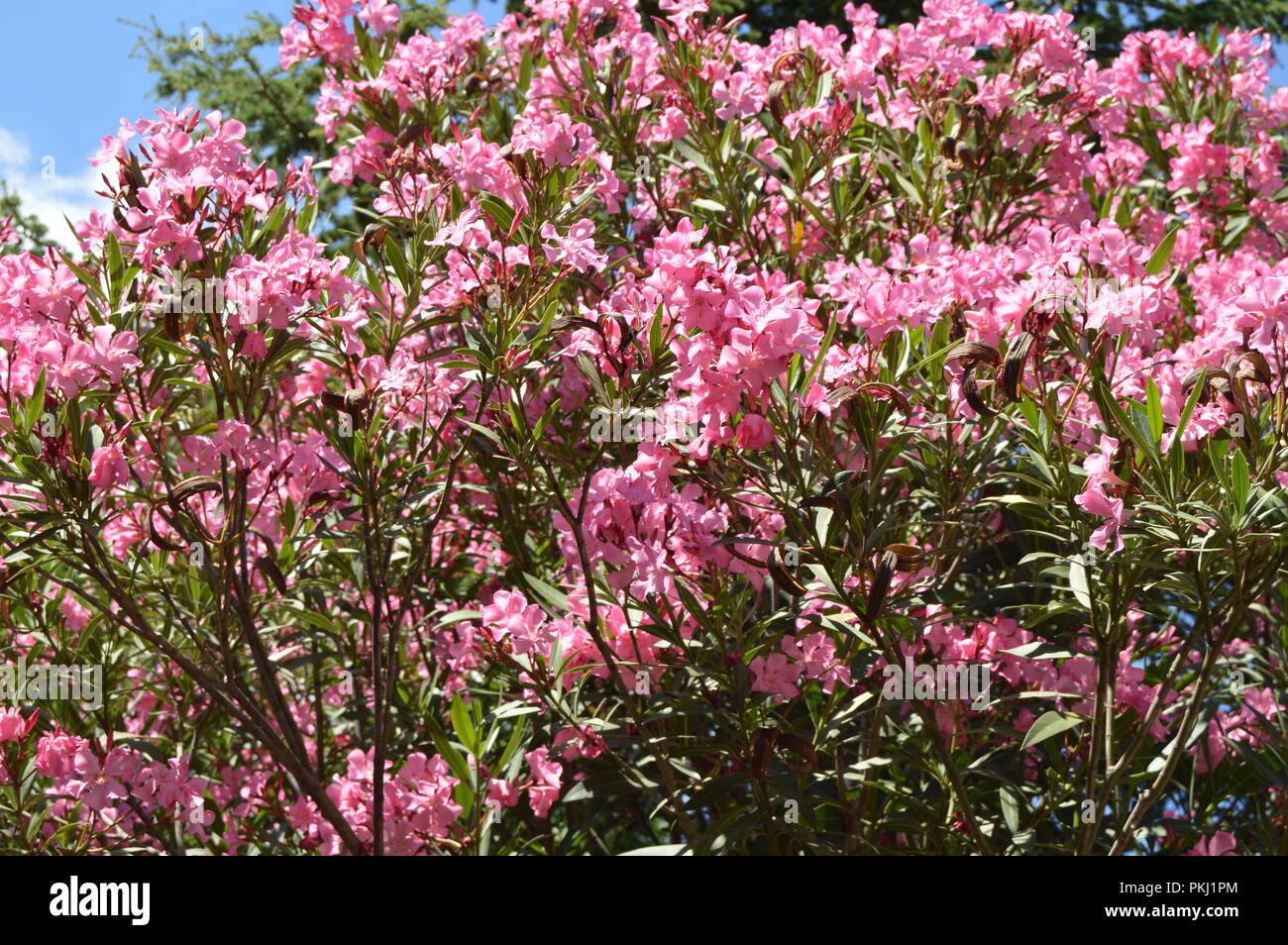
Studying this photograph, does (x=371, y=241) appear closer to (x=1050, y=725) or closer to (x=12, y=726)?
(x=12, y=726)

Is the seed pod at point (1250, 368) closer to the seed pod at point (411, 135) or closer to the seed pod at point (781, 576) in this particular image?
the seed pod at point (781, 576)

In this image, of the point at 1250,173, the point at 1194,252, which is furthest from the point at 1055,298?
the point at 1250,173

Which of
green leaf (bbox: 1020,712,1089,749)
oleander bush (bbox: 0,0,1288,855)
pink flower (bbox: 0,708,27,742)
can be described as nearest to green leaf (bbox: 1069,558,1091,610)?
oleander bush (bbox: 0,0,1288,855)

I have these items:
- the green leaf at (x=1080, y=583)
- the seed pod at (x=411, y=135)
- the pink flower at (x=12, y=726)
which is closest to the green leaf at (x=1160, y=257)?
the green leaf at (x=1080, y=583)

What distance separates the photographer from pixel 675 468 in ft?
6.86

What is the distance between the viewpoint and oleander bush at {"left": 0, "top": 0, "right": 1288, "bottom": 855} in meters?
2.05

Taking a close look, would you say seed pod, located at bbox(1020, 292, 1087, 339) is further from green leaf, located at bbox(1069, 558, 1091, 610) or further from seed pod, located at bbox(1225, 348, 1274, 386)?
green leaf, located at bbox(1069, 558, 1091, 610)

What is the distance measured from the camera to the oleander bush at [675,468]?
A: 80.7 inches

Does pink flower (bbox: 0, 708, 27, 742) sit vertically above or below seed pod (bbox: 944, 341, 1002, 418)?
below

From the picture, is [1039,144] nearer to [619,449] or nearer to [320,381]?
Result: [619,449]

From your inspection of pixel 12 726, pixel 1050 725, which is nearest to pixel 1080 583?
pixel 1050 725

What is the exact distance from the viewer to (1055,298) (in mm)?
2047

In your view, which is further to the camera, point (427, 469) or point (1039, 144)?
point (1039, 144)
